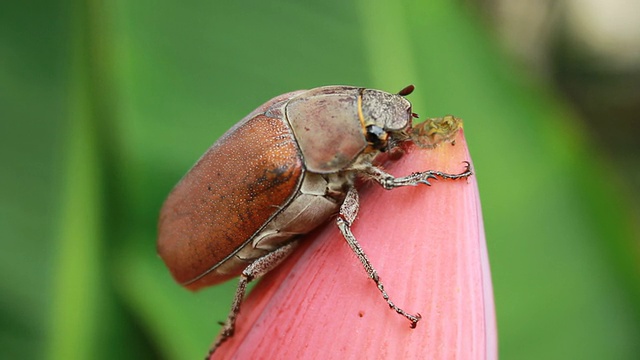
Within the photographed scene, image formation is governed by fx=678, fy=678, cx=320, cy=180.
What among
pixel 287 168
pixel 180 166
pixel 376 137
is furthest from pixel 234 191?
pixel 180 166

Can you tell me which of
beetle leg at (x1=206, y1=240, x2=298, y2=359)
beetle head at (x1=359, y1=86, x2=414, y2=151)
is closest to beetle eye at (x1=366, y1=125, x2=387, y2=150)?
beetle head at (x1=359, y1=86, x2=414, y2=151)

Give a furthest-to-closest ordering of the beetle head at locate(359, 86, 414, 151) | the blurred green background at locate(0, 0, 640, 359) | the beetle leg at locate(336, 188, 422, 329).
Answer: the blurred green background at locate(0, 0, 640, 359), the beetle head at locate(359, 86, 414, 151), the beetle leg at locate(336, 188, 422, 329)

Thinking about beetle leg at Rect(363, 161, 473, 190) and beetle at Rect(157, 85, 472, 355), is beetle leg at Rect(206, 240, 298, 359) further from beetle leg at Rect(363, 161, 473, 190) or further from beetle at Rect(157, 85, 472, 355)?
beetle leg at Rect(363, 161, 473, 190)

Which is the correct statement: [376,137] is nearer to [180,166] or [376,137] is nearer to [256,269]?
[256,269]

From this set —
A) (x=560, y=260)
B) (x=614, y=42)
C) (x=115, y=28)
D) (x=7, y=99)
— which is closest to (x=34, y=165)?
(x=7, y=99)

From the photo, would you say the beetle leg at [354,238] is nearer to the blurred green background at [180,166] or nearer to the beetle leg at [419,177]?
the beetle leg at [419,177]

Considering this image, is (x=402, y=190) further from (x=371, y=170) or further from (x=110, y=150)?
(x=110, y=150)

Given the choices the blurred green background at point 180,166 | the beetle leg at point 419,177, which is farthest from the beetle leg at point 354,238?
the blurred green background at point 180,166
